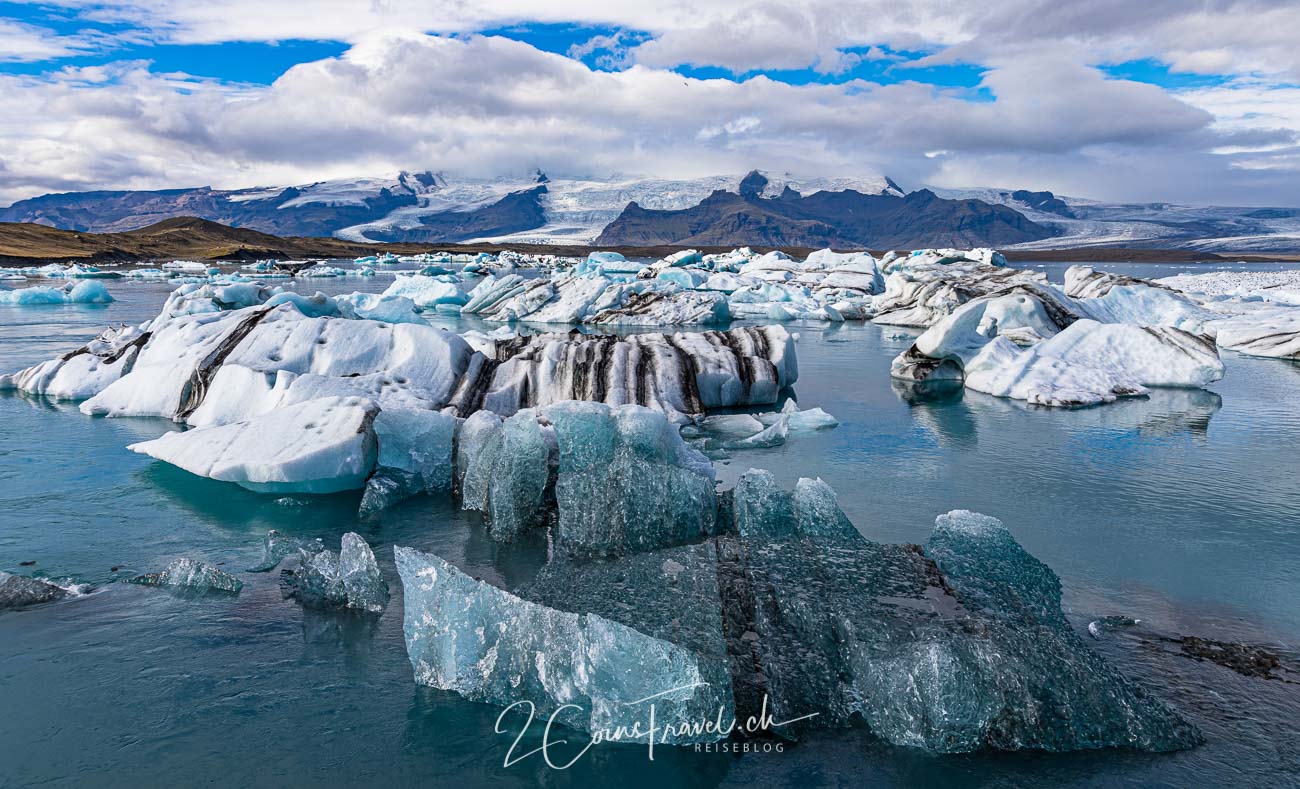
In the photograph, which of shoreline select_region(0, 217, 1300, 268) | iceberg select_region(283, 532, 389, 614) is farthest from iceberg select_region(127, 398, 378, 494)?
shoreline select_region(0, 217, 1300, 268)

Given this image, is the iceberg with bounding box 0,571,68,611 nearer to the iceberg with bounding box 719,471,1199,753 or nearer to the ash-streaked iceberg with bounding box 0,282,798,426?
the ash-streaked iceberg with bounding box 0,282,798,426

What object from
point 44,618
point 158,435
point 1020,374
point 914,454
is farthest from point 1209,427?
point 158,435

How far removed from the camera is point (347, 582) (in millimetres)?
4891

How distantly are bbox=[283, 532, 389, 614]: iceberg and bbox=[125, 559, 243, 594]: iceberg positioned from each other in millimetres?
385

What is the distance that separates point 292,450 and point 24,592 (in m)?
2.23

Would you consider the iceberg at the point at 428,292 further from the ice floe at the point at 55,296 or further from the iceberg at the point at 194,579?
the iceberg at the point at 194,579

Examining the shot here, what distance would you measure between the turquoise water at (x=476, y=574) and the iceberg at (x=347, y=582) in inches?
5.5

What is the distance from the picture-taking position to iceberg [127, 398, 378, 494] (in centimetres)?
683

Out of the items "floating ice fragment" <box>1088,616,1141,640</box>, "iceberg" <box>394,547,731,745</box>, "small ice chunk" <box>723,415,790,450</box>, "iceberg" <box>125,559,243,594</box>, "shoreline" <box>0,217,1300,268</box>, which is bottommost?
"small ice chunk" <box>723,415,790,450</box>

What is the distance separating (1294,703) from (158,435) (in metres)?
10.1

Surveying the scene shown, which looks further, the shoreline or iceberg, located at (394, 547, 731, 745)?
the shoreline

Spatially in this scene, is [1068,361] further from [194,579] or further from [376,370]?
[194,579]

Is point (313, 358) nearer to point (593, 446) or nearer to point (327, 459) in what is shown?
point (327, 459)

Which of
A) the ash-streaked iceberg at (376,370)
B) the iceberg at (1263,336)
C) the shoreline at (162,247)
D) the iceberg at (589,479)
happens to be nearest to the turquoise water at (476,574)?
the iceberg at (589,479)
